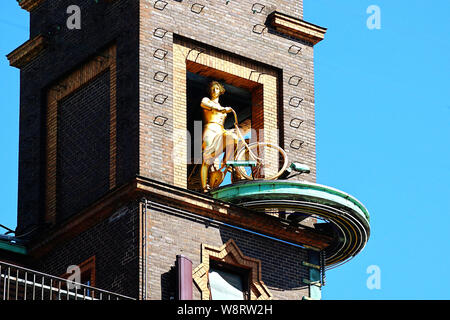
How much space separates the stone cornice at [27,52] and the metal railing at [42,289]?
20.9 feet

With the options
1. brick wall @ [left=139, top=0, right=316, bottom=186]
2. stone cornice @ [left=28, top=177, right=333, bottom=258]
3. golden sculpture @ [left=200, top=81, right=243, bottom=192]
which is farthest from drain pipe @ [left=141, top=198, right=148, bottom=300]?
golden sculpture @ [left=200, top=81, right=243, bottom=192]

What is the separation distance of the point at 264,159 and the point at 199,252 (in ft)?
11.8

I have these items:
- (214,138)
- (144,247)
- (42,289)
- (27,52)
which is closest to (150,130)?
(214,138)

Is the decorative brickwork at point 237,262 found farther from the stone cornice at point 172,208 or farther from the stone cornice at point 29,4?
the stone cornice at point 29,4

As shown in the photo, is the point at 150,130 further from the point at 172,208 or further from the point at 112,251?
the point at 112,251

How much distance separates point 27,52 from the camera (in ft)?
166

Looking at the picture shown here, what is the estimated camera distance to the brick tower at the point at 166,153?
4512cm

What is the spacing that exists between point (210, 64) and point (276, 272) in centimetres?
524

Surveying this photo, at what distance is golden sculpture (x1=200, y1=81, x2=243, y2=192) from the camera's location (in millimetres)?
47781

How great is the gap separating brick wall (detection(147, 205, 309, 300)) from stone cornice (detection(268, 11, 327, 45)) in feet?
18.7

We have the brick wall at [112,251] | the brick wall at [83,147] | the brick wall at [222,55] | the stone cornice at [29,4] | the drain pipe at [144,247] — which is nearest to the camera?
the drain pipe at [144,247]

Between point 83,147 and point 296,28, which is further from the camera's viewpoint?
point 296,28

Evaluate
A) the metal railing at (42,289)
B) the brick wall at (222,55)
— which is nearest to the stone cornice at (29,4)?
the brick wall at (222,55)
